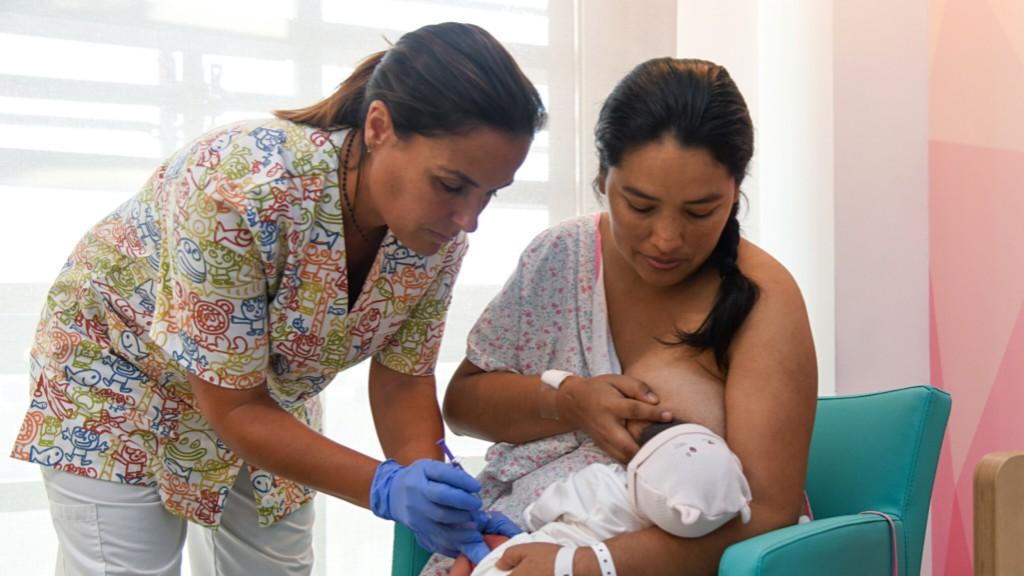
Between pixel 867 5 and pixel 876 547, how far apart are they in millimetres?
1532

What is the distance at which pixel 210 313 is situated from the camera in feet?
4.38

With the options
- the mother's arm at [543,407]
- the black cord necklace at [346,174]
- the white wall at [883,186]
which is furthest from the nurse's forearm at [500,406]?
the white wall at [883,186]

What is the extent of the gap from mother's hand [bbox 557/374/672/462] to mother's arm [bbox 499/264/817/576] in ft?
0.39

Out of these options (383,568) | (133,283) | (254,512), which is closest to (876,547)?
(254,512)

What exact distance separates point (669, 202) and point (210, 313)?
0.64 m

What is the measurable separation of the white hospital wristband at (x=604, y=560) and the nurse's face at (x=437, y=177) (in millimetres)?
447

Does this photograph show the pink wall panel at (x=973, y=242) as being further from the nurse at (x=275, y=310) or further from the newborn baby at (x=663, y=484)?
the nurse at (x=275, y=310)

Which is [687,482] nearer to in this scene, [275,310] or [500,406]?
[500,406]

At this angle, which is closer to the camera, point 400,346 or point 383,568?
point 400,346

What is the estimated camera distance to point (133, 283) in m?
1.50

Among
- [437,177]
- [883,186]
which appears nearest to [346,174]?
[437,177]

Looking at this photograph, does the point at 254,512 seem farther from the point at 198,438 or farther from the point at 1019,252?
the point at 1019,252

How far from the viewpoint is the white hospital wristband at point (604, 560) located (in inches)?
48.3

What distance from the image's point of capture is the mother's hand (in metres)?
1.38
